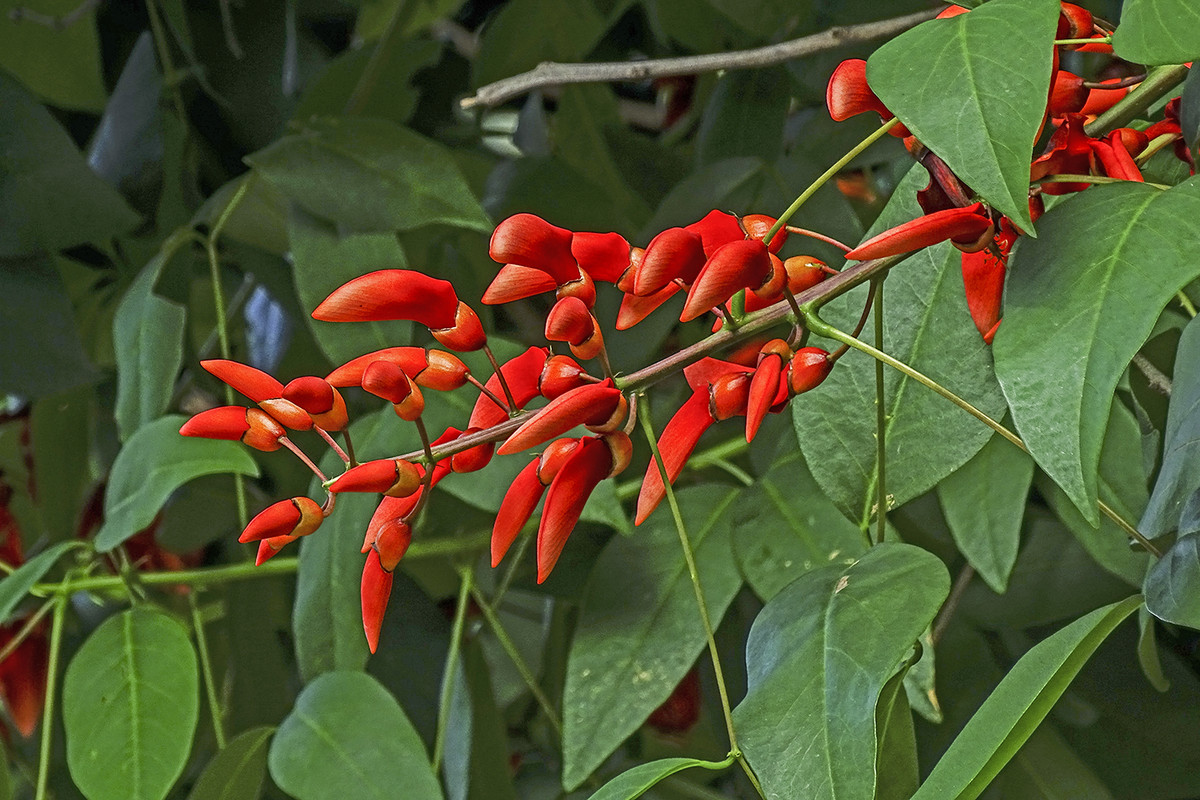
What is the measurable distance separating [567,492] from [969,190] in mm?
104

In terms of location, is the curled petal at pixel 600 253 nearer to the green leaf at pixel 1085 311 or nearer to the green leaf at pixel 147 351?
the green leaf at pixel 1085 311

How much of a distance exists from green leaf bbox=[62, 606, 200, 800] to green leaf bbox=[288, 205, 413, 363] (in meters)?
0.12

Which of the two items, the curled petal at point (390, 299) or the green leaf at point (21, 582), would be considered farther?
the green leaf at point (21, 582)

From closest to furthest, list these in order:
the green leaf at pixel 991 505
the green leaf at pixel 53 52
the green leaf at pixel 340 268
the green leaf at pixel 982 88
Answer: the green leaf at pixel 982 88
the green leaf at pixel 991 505
the green leaf at pixel 340 268
the green leaf at pixel 53 52

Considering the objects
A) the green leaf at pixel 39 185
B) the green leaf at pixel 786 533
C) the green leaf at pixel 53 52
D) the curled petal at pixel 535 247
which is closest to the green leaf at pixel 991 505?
the green leaf at pixel 786 533

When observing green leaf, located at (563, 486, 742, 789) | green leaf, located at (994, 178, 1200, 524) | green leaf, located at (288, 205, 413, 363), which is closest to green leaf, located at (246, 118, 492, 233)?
green leaf, located at (288, 205, 413, 363)

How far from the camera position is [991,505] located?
1.06ft

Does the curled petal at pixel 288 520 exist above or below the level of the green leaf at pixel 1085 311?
below

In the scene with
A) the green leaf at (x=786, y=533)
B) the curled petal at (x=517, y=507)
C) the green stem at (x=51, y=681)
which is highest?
the curled petal at (x=517, y=507)

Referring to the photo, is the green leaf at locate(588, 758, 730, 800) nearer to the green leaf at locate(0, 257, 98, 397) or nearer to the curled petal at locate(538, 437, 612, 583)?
the curled petal at locate(538, 437, 612, 583)

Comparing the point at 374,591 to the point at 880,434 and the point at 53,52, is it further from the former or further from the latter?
the point at 53,52

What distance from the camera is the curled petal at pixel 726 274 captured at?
0.21m

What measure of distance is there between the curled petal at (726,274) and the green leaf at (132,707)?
0.86 ft

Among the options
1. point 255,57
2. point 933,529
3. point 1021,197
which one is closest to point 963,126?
point 1021,197
